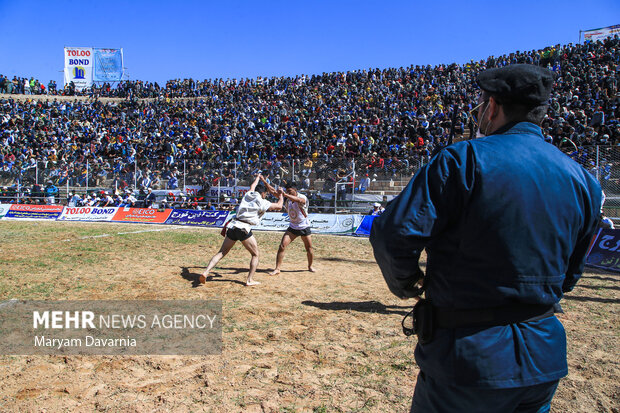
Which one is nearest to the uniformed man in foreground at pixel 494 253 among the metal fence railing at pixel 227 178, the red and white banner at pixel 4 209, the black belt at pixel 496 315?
the black belt at pixel 496 315

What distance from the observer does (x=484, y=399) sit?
59.1 inches

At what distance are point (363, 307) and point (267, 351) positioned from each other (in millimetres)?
2191

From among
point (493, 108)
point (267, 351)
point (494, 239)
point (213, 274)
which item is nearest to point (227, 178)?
point (213, 274)

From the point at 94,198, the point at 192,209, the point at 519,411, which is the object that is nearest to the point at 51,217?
the point at 94,198

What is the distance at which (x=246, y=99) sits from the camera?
3541 cm

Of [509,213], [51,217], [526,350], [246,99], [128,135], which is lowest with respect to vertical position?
[51,217]

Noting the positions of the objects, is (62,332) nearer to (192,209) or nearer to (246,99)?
(192,209)

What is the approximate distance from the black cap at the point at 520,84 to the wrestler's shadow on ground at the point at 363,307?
15.4 feet

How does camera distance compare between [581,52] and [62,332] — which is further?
[581,52]

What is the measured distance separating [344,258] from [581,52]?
24.8 m

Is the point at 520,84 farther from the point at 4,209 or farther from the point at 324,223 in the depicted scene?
the point at 4,209

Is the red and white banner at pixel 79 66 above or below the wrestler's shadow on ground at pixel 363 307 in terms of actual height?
above

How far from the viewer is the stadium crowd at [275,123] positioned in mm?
18531

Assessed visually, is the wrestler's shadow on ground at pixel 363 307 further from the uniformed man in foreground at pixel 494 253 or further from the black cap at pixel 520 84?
the black cap at pixel 520 84
